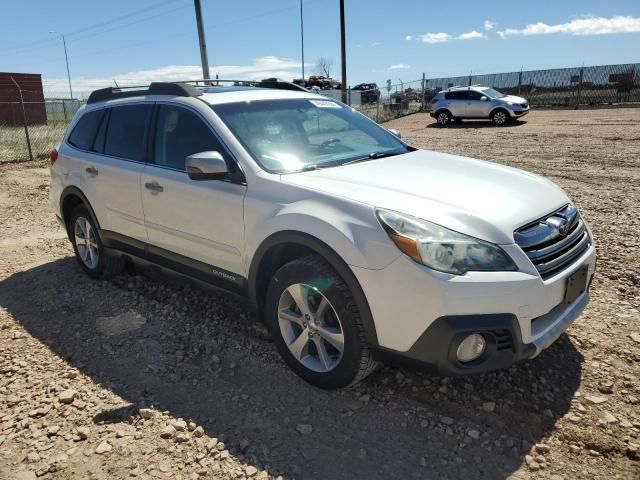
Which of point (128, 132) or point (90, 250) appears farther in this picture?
point (90, 250)

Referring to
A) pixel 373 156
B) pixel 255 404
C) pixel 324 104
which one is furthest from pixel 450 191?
pixel 324 104

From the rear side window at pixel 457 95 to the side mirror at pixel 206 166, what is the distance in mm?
20875

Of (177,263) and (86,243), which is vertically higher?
(177,263)

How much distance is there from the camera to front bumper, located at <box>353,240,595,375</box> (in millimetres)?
2402

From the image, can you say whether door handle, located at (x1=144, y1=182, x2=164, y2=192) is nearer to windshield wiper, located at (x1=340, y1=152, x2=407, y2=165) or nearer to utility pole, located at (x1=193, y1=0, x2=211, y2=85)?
windshield wiper, located at (x1=340, y1=152, x2=407, y2=165)

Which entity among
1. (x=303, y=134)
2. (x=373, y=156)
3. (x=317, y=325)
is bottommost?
(x=317, y=325)

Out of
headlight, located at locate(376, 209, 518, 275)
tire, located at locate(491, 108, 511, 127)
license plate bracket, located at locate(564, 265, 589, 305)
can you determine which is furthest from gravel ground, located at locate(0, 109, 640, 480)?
tire, located at locate(491, 108, 511, 127)

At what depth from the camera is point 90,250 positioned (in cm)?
493

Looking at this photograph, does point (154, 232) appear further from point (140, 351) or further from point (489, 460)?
point (489, 460)

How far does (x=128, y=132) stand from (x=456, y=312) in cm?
313

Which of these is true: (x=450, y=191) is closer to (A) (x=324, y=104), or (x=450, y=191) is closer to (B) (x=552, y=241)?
(B) (x=552, y=241)

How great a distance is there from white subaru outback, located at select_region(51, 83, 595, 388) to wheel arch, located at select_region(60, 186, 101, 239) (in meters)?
0.19

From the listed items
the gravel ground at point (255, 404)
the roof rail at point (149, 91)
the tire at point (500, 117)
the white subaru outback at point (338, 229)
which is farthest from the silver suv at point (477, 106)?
the roof rail at point (149, 91)

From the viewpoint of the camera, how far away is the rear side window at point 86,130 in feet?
15.5
